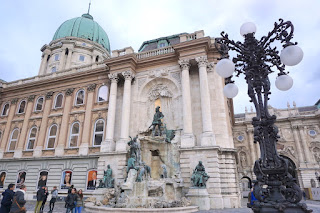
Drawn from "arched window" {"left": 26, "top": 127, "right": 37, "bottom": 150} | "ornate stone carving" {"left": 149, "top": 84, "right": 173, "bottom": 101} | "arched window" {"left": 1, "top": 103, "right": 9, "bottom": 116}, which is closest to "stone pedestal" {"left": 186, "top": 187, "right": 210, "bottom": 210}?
"ornate stone carving" {"left": 149, "top": 84, "right": 173, "bottom": 101}

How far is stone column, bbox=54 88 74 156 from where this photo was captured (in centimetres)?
2036

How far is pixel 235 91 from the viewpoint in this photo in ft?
19.4

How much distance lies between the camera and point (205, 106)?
52.7 ft

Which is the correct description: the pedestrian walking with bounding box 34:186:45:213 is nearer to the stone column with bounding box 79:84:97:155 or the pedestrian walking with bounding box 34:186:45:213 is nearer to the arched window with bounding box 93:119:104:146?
the stone column with bounding box 79:84:97:155

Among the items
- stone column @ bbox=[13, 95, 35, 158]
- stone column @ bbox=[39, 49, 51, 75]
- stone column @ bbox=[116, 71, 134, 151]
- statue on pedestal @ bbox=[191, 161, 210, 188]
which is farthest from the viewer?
stone column @ bbox=[39, 49, 51, 75]

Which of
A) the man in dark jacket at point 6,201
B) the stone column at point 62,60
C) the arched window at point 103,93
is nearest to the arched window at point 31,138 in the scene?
the arched window at point 103,93

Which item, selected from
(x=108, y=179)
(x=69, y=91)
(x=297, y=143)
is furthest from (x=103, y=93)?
(x=297, y=143)

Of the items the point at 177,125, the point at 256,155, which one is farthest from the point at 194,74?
the point at 256,155

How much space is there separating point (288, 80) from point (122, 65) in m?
16.3

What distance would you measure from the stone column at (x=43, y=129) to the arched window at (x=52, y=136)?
1.53 ft

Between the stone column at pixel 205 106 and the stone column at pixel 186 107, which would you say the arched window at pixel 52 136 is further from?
the stone column at pixel 205 106

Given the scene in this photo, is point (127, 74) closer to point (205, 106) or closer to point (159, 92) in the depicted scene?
point (159, 92)

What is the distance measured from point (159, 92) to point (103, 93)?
620 cm

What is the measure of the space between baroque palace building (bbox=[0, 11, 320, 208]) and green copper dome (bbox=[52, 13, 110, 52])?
1668cm
